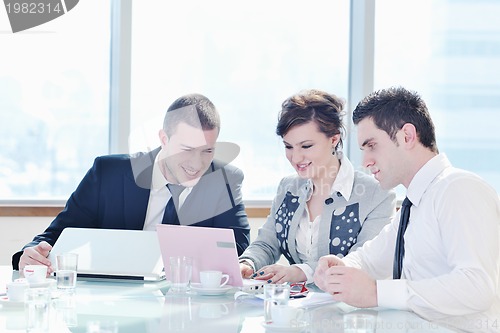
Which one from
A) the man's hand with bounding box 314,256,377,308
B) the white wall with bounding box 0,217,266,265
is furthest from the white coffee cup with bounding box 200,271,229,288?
the white wall with bounding box 0,217,266,265

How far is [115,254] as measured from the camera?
2270 millimetres

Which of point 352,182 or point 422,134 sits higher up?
point 422,134

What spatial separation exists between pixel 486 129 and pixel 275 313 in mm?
3037

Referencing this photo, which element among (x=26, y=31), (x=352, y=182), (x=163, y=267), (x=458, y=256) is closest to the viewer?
(x=458, y=256)

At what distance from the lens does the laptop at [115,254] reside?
2.24 metres

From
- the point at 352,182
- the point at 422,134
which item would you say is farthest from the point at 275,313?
the point at 352,182

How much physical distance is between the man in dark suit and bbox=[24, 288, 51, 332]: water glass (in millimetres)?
1206

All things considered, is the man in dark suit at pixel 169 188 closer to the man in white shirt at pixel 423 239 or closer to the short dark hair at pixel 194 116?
the short dark hair at pixel 194 116

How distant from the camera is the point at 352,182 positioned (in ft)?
8.61

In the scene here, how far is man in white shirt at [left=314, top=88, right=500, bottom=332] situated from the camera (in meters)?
1.77

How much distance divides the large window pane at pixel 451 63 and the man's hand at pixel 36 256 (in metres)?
2.49

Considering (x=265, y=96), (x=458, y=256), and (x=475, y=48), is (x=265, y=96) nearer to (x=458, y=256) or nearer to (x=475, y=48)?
(x=475, y=48)

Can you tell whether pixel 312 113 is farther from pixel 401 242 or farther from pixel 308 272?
pixel 401 242

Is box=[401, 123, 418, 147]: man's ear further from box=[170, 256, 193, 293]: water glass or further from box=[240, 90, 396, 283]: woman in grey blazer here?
box=[170, 256, 193, 293]: water glass
